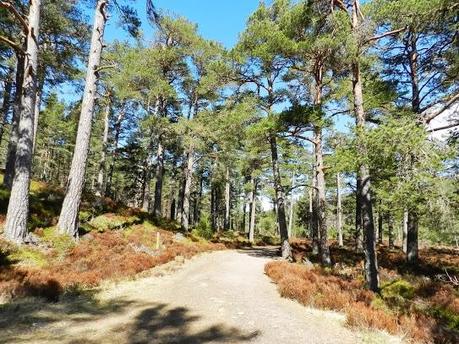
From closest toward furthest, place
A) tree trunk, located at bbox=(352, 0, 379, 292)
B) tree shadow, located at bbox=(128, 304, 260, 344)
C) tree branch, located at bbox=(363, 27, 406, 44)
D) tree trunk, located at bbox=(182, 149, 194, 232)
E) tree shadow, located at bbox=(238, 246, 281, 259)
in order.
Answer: tree shadow, located at bbox=(128, 304, 260, 344), tree branch, located at bbox=(363, 27, 406, 44), tree trunk, located at bbox=(352, 0, 379, 292), tree shadow, located at bbox=(238, 246, 281, 259), tree trunk, located at bbox=(182, 149, 194, 232)

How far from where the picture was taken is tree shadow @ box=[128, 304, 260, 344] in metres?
5.53

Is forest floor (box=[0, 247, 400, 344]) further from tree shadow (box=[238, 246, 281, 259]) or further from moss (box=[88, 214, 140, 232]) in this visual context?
tree shadow (box=[238, 246, 281, 259])

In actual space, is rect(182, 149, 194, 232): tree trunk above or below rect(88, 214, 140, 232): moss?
above

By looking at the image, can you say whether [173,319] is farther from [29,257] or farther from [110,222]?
[110,222]

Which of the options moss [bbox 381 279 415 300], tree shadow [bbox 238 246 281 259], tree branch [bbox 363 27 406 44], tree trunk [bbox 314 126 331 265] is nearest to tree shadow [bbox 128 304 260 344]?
moss [bbox 381 279 415 300]

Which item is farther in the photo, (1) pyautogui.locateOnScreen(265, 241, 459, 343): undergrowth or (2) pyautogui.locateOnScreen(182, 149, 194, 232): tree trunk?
(2) pyautogui.locateOnScreen(182, 149, 194, 232): tree trunk

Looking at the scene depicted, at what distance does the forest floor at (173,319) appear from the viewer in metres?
5.61

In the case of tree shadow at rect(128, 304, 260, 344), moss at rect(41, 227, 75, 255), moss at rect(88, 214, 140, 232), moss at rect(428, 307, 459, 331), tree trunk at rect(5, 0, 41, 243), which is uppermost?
tree trunk at rect(5, 0, 41, 243)

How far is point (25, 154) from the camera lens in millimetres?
10445

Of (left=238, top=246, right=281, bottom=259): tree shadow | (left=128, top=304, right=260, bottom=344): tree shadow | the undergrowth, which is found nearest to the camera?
(left=128, top=304, right=260, bottom=344): tree shadow

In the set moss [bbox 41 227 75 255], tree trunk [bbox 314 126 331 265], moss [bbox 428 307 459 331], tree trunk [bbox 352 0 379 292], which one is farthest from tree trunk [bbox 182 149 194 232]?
moss [bbox 428 307 459 331]

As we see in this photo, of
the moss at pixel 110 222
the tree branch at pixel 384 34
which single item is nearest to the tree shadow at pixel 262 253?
the moss at pixel 110 222

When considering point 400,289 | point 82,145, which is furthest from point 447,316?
point 82,145

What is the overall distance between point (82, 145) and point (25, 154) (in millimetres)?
1794
